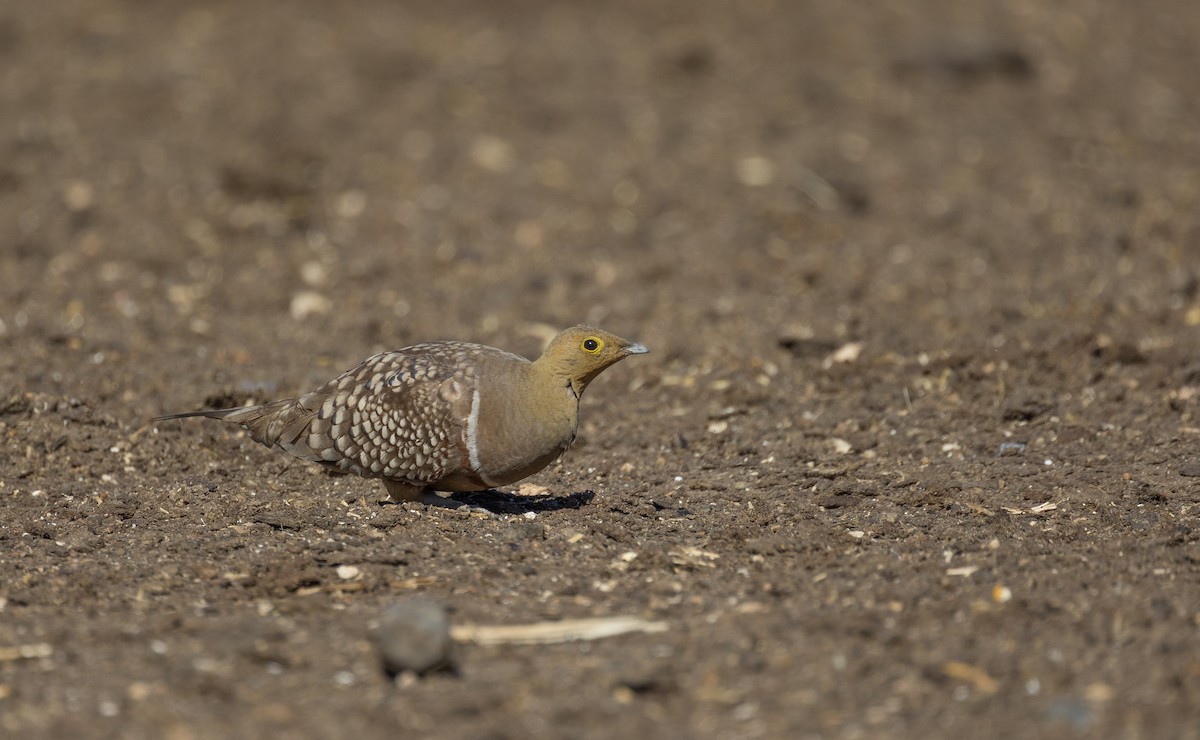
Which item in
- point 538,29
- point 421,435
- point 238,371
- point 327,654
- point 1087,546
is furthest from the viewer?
point 538,29

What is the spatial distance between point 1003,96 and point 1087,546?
8.16 m

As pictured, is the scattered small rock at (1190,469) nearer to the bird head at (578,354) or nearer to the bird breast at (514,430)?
the bird head at (578,354)

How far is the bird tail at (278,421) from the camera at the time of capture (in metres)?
6.36

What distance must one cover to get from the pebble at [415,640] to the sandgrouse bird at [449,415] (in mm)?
1576

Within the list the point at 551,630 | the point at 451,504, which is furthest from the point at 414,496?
the point at 551,630

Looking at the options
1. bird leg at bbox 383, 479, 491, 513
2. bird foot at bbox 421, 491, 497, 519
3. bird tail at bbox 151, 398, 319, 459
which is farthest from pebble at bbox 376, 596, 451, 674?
bird tail at bbox 151, 398, 319, 459

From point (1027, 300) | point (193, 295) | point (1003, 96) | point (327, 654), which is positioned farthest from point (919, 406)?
point (1003, 96)

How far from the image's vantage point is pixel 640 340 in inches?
350

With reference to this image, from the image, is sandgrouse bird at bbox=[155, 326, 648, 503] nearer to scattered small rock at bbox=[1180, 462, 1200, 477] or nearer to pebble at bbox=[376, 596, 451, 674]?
pebble at bbox=[376, 596, 451, 674]

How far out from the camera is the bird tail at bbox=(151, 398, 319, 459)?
251 inches

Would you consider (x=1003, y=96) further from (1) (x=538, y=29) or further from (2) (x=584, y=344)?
(2) (x=584, y=344)

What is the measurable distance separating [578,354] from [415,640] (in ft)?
A: 6.69

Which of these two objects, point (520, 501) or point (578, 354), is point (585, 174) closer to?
point (520, 501)

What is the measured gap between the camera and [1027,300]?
9094 millimetres
